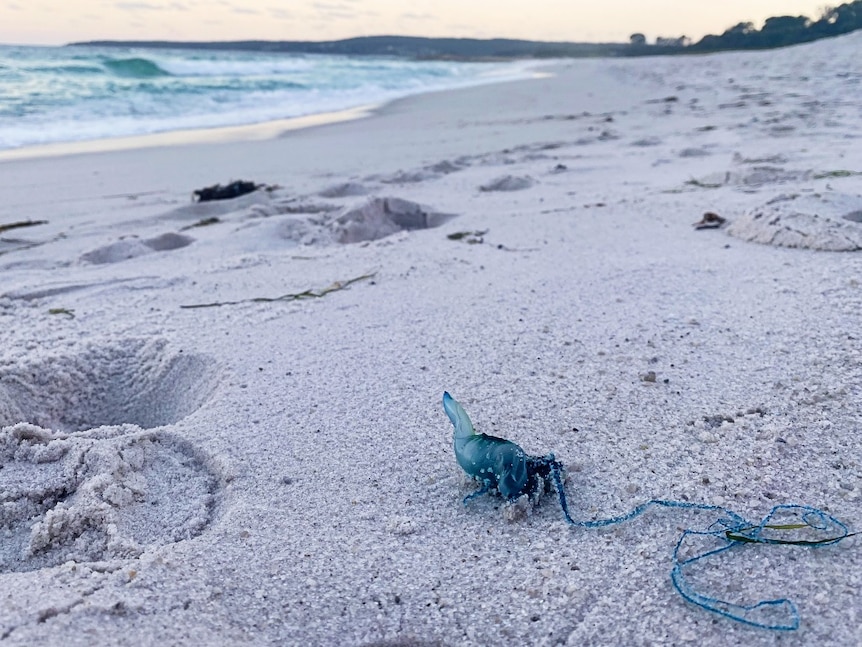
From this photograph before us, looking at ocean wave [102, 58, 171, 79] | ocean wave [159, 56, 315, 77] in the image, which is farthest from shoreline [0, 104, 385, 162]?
ocean wave [159, 56, 315, 77]

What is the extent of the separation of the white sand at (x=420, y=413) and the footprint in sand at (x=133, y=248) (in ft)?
0.05

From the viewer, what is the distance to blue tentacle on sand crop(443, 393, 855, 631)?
943 mm

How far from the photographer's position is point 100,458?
137 centimetres

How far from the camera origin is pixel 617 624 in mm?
952

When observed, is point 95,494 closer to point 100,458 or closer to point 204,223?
point 100,458

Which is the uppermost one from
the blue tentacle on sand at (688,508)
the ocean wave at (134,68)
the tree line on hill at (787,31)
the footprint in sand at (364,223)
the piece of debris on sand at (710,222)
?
the tree line on hill at (787,31)

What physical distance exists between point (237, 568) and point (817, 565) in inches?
32.2

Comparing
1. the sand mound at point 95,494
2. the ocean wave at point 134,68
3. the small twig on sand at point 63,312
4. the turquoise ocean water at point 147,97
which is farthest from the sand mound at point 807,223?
the ocean wave at point 134,68

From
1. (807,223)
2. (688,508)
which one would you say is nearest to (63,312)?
(688,508)

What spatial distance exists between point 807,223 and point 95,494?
219cm

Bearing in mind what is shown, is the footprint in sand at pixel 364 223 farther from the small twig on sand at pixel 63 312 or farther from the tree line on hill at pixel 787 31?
the tree line on hill at pixel 787 31

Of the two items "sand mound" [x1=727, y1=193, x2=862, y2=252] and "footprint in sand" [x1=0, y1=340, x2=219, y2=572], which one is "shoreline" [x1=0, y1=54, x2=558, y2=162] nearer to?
"footprint in sand" [x1=0, y1=340, x2=219, y2=572]

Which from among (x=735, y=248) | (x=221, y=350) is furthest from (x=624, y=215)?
(x=221, y=350)

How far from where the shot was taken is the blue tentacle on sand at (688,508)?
0.94 meters
